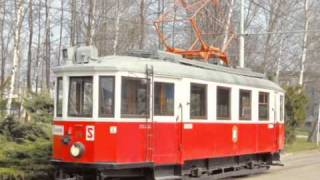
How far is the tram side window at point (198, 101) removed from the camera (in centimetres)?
1692

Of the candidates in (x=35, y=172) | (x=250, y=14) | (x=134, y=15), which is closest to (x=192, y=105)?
(x=35, y=172)

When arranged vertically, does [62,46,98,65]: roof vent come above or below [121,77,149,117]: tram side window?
above

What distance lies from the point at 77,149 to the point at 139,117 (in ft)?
5.22

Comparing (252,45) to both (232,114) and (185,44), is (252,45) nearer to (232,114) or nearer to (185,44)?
(185,44)

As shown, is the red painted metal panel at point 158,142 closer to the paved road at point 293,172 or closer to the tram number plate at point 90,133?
the tram number plate at point 90,133

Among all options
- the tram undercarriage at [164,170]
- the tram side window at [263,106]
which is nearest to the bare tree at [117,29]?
the tram side window at [263,106]

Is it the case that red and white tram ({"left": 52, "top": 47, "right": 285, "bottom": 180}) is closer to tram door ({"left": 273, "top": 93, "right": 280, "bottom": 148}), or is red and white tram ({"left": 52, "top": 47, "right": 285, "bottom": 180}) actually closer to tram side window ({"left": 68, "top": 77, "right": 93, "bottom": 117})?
tram side window ({"left": 68, "top": 77, "right": 93, "bottom": 117})

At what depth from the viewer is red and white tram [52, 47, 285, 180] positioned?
47.6ft

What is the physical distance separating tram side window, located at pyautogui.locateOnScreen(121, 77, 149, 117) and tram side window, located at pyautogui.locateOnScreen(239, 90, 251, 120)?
501cm

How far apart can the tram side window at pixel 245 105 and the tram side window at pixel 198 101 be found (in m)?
2.29

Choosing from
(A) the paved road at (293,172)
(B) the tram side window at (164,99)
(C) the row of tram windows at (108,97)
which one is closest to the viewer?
(C) the row of tram windows at (108,97)

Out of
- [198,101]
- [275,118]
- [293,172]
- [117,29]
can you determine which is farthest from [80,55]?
[117,29]

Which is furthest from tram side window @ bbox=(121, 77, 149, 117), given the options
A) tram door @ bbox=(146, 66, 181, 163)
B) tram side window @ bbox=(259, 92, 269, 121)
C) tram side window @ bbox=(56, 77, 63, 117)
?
tram side window @ bbox=(259, 92, 269, 121)

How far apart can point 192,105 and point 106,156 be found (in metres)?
3.38
